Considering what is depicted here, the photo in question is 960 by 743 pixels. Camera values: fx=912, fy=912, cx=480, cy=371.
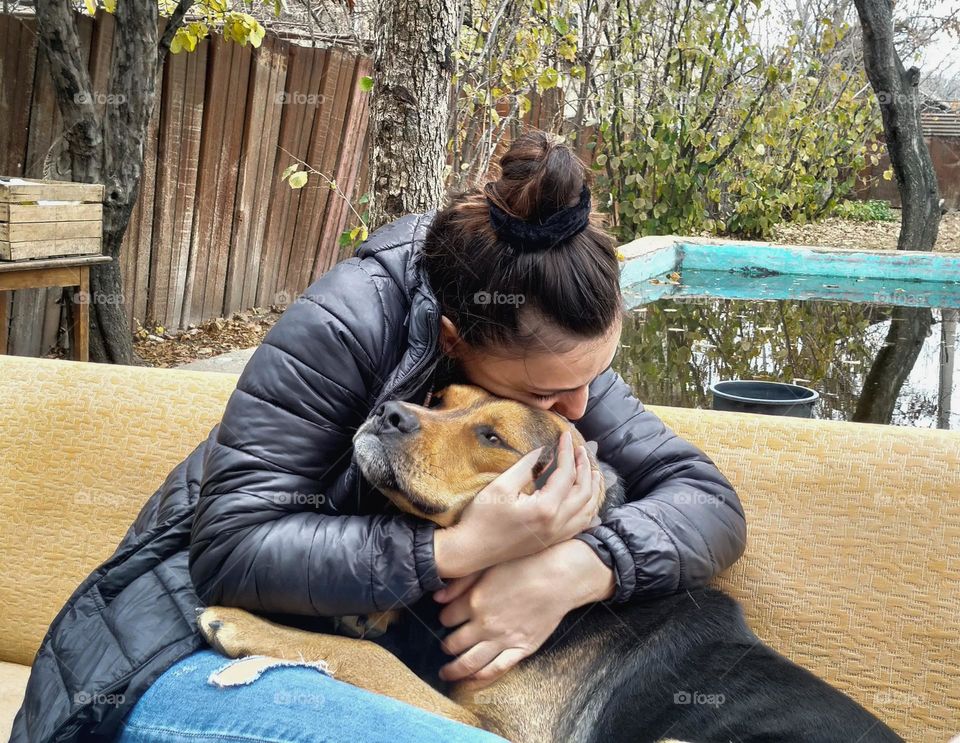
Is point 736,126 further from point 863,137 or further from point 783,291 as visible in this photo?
point 863,137

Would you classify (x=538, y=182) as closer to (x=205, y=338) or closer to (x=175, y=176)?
(x=175, y=176)

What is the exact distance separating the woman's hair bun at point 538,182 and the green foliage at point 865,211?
16.0m

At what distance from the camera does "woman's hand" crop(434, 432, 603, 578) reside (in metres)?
1.92

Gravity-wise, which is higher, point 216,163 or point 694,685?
point 216,163

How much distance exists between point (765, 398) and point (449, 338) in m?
2.21

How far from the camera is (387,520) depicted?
6.38 feet

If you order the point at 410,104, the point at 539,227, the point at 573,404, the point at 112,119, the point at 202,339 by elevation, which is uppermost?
the point at 410,104

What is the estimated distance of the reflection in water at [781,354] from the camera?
5.71m

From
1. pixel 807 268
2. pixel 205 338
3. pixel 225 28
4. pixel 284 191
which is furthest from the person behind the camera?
pixel 807 268

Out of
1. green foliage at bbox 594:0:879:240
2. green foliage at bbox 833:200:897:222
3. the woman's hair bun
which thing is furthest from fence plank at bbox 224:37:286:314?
green foliage at bbox 833:200:897:222

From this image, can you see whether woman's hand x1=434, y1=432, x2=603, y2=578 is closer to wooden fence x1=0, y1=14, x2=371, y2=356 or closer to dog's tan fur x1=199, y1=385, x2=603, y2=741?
dog's tan fur x1=199, y1=385, x2=603, y2=741

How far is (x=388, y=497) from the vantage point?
209cm

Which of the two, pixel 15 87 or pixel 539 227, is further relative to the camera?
pixel 15 87

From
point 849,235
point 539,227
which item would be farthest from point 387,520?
point 849,235
